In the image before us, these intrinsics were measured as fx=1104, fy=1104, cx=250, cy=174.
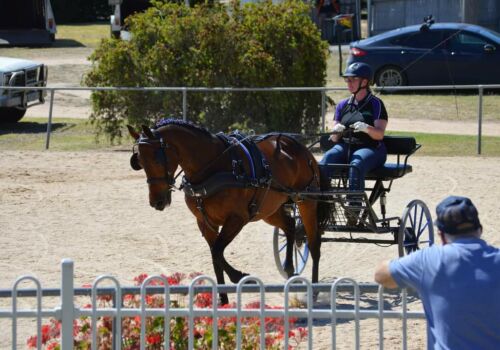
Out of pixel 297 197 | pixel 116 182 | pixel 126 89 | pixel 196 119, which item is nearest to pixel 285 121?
pixel 196 119

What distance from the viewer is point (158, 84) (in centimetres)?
1939

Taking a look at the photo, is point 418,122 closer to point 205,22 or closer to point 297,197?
point 205,22

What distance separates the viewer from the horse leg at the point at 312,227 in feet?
32.6

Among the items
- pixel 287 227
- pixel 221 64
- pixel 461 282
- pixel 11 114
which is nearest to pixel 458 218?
pixel 461 282

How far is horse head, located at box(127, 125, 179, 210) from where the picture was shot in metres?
8.80

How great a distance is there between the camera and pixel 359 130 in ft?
32.3

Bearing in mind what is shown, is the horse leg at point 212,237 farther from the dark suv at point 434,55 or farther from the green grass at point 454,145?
the dark suv at point 434,55

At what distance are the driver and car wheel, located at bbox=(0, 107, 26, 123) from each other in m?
13.2

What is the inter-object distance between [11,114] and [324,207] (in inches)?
535

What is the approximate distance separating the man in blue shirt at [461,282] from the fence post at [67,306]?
181 centimetres

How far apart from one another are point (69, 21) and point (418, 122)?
86.4ft

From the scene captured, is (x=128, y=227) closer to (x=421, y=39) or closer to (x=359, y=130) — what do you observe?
(x=359, y=130)

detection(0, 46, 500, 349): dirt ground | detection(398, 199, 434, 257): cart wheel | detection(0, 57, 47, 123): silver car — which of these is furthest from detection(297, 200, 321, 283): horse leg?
detection(0, 57, 47, 123): silver car

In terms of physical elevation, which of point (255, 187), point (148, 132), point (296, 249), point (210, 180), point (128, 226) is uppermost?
point (148, 132)
